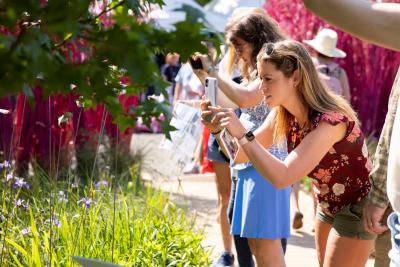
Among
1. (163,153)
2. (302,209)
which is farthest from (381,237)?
(163,153)

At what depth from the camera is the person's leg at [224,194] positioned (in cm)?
594

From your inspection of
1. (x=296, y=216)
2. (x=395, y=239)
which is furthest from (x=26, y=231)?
(x=296, y=216)

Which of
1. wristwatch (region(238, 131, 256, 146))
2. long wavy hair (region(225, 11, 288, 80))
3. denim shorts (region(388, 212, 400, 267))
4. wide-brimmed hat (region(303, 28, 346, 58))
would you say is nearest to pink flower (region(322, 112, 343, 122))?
wristwatch (region(238, 131, 256, 146))

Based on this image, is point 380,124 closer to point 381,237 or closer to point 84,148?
point 84,148

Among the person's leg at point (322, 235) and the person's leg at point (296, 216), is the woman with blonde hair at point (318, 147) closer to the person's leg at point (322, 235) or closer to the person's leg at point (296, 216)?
the person's leg at point (322, 235)

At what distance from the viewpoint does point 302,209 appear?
844 centimetres

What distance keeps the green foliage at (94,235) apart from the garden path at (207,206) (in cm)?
34

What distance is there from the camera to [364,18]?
2600 mm

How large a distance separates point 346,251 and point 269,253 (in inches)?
31.3

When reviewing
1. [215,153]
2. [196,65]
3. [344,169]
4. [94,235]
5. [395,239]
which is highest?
[196,65]

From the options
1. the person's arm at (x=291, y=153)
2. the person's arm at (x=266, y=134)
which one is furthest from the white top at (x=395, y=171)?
the person's arm at (x=266, y=134)

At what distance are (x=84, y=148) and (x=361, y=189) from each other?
509 cm

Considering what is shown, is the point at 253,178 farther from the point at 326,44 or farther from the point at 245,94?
the point at 326,44

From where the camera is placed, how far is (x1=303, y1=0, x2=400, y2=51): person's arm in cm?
254
